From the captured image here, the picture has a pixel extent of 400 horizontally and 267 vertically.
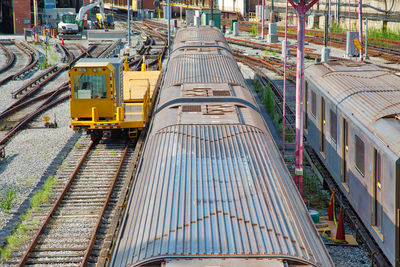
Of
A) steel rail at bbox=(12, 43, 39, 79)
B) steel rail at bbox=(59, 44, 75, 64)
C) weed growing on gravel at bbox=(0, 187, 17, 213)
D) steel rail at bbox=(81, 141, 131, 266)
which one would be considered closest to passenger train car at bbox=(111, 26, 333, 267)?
steel rail at bbox=(81, 141, 131, 266)

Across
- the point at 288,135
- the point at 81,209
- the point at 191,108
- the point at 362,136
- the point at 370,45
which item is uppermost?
the point at 370,45

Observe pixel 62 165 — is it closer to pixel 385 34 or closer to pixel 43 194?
pixel 43 194

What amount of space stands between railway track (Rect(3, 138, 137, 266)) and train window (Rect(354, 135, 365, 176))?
206 inches

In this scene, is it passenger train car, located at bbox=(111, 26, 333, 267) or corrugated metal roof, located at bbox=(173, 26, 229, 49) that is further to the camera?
corrugated metal roof, located at bbox=(173, 26, 229, 49)

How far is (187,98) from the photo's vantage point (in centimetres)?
1272

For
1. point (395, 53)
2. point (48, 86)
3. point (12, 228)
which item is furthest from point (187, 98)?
point (395, 53)

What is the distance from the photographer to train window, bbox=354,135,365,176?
9.90 m

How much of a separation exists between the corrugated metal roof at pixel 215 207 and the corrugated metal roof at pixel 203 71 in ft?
19.7

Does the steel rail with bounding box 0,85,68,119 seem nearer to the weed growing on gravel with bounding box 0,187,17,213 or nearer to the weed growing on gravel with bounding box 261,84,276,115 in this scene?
the weed growing on gravel with bounding box 0,187,17,213

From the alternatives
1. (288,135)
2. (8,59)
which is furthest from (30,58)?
(288,135)

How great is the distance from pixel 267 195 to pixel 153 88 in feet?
47.6

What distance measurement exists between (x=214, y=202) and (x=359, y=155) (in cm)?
440

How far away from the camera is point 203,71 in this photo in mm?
16125

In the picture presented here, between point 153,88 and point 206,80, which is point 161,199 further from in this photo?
point 153,88
